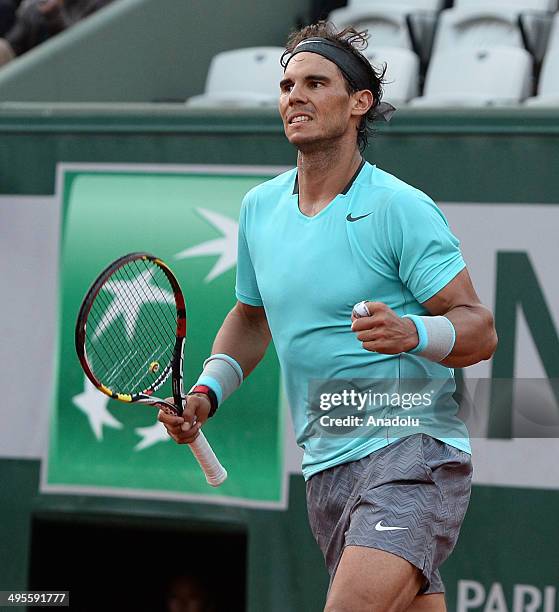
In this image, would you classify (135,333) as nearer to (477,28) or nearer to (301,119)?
(301,119)

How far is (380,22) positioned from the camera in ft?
22.9

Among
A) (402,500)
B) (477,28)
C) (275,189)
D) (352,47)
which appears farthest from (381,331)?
(477,28)

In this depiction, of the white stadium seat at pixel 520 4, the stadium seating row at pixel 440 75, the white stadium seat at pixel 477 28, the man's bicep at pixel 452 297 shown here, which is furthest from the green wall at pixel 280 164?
the white stadium seat at pixel 520 4

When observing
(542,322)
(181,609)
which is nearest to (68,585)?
(181,609)

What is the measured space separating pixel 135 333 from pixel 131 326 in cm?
5

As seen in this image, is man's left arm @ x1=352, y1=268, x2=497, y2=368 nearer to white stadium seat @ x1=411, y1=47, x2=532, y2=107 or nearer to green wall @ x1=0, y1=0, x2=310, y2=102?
white stadium seat @ x1=411, y1=47, x2=532, y2=107

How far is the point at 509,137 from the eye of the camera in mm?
4402

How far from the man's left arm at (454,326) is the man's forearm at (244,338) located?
23.7 inches

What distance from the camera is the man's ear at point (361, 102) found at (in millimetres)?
3078

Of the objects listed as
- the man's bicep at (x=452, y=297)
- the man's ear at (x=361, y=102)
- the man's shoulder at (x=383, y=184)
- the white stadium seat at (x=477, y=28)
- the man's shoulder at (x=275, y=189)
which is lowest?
the man's bicep at (x=452, y=297)

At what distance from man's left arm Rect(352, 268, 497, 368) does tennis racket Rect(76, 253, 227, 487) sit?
0.63 m

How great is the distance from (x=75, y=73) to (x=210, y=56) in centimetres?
96

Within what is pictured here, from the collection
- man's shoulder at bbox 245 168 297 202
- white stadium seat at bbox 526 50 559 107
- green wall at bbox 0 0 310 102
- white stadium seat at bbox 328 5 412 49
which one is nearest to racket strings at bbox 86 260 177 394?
man's shoulder at bbox 245 168 297 202

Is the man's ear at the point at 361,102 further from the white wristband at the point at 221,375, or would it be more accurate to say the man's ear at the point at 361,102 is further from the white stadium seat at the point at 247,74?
the white stadium seat at the point at 247,74
